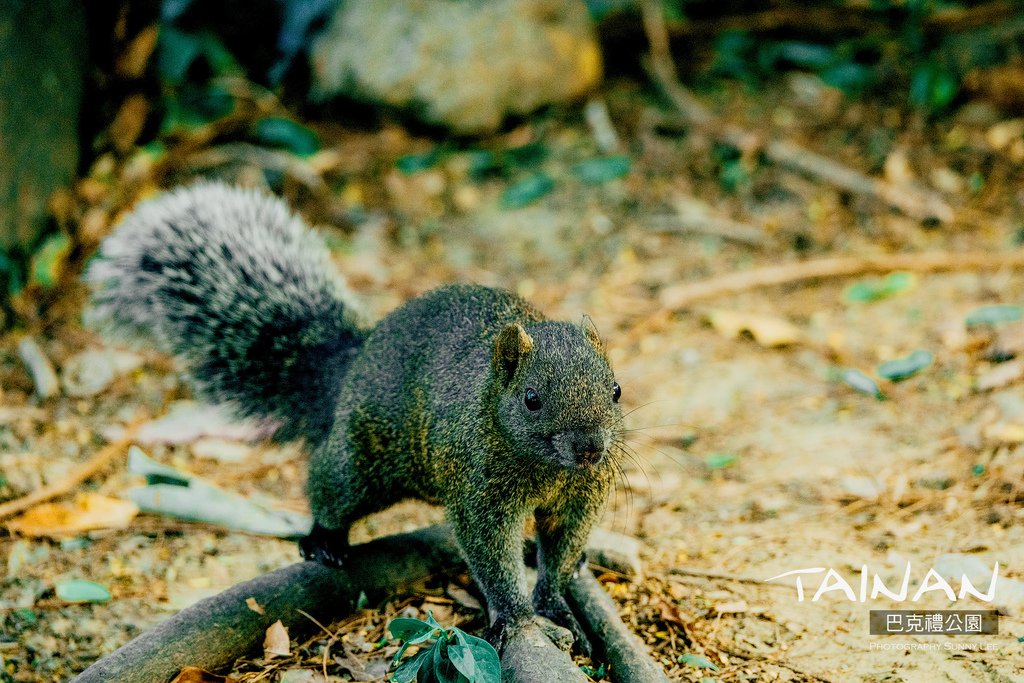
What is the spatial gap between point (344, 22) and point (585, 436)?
5303 mm

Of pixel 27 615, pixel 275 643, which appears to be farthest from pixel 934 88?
pixel 27 615

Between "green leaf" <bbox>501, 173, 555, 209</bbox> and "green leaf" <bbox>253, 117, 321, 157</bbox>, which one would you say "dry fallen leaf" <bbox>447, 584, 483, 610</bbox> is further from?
"green leaf" <bbox>253, 117, 321, 157</bbox>

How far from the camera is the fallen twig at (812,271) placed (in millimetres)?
5730

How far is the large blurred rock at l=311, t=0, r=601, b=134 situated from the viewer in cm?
709

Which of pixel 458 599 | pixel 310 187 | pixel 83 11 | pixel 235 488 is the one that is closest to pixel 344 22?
pixel 310 187

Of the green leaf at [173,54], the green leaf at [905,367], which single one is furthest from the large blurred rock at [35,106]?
the green leaf at [905,367]

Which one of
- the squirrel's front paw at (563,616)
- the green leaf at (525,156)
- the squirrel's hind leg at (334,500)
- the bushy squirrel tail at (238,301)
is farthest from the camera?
the green leaf at (525,156)

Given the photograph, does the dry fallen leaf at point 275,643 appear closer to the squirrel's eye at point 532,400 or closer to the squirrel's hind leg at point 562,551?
the squirrel's hind leg at point 562,551

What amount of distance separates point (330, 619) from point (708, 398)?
2.41 metres

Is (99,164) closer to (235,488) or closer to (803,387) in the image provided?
(235,488)

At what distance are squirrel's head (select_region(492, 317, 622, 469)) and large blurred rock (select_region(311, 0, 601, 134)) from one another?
4307 millimetres

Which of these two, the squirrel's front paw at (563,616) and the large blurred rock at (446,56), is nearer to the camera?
the squirrel's front paw at (563,616)

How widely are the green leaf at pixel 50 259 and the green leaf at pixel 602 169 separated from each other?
3486mm

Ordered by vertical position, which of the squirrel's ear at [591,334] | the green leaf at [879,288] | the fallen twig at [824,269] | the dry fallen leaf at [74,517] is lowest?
the dry fallen leaf at [74,517]
